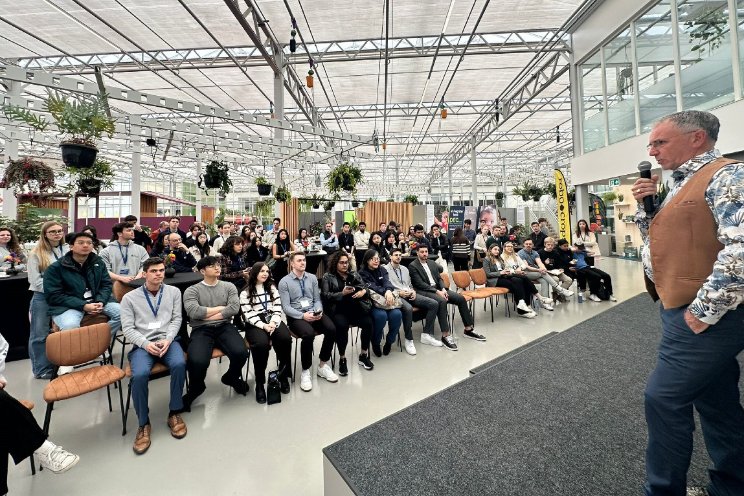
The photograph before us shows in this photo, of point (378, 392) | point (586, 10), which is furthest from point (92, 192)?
point (586, 10)

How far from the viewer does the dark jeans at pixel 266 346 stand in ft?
9.28

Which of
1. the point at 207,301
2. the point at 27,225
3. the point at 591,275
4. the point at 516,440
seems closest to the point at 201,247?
the point at 27,225

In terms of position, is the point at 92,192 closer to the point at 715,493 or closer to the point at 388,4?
the point at 388,4

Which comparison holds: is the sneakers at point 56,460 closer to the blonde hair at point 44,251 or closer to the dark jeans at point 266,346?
the dark jeans at point 266,346

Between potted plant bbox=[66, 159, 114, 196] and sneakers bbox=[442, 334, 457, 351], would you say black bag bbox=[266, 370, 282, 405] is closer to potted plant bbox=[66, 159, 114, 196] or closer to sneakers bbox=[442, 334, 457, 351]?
sneakers bbox=[442, 334, 457, 351]

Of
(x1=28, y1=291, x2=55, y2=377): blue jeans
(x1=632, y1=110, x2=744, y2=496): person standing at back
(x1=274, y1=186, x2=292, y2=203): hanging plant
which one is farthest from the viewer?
(x1=274, y1=186, x2=292, y2=203): hanging plant

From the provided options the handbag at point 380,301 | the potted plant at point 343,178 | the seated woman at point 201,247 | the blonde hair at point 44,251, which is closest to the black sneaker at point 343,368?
the handbag at point 380,301

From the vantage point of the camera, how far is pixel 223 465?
201 cm

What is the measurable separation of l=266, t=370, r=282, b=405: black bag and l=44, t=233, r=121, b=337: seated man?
1.62 metres

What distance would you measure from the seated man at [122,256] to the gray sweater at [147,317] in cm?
151

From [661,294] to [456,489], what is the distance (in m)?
1.16

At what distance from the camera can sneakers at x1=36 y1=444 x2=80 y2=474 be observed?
6.29 feet

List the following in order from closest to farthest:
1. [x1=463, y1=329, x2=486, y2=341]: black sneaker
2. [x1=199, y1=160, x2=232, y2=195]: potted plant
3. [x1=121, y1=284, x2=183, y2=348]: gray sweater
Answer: [x1=121, y1=284, x2=183, y2=348]: gray sweater → [x1=463, y1=329, x2=486, y2=341]: black sneaker → [x1=199, y1=160, x2=232, y2=195]: potted plant

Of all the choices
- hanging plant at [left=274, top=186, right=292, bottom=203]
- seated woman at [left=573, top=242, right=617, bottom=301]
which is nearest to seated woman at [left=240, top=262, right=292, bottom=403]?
seated woman at [left=573, top=242, right=617, bottom=301]
